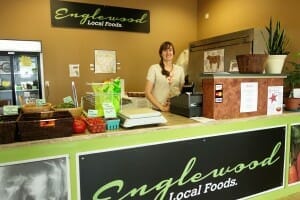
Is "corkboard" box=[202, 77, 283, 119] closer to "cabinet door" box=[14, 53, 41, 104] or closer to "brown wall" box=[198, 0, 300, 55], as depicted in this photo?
"brown wall" box=[198, 0, 300, 55]

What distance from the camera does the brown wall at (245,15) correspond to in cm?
312

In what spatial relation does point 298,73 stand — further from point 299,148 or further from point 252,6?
point 252,6

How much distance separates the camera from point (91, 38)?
426 centimetres

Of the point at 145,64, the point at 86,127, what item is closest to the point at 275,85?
the point at 86,127

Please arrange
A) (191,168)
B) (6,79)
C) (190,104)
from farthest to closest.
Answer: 1. (6,79)
2. (190,104)
3. (191,168)

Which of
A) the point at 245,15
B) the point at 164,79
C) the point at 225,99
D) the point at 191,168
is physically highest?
the point at 245,15

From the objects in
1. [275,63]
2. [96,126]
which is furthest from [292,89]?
[96,126]

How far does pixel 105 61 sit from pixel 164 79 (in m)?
1.95

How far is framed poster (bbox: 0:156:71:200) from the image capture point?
1.29 meters

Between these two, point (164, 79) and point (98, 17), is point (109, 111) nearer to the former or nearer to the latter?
point (164, 79)

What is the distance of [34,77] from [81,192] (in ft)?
9.46

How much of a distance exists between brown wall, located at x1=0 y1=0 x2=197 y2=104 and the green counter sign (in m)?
0.08

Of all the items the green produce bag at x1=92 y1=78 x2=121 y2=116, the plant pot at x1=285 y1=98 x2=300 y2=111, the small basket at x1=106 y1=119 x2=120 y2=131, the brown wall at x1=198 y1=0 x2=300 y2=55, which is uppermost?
the brown wall at x1=198 y1=0 x2=300 y2=55

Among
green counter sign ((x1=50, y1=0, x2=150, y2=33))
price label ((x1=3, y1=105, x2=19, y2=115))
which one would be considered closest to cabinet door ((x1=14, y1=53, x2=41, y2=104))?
green counter sign ((x1=50, y1=0, x2=150, y2=33))
